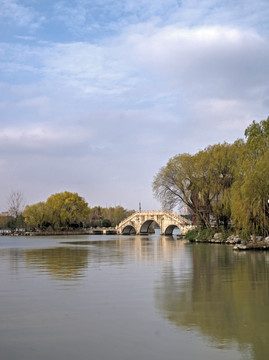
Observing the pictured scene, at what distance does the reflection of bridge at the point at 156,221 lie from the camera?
2761 inches

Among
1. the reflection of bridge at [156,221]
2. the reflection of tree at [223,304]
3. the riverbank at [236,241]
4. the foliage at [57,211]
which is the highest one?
the foliage at [57,211]

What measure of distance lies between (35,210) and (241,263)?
236 feet

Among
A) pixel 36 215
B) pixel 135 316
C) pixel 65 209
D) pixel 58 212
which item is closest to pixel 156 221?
pixel 65 209

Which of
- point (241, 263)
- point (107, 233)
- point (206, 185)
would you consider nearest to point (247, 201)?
point (241, 263)

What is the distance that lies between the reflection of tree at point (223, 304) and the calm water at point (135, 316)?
0.02m

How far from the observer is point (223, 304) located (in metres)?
11.8

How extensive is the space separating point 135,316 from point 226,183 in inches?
1299

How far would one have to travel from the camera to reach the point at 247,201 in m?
29.7

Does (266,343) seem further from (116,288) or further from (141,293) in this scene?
(116,288)

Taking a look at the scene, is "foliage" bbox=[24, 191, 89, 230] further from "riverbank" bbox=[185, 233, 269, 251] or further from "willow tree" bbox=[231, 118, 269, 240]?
"willow tree" bbox=[231, 118, 269, 240]

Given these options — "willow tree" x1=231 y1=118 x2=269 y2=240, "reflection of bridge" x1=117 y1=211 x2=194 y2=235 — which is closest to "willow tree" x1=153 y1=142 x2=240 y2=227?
"willow tree" x1=231 y1=118 x2=269 y2=240

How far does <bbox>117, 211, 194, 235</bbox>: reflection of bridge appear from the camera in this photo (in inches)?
2761

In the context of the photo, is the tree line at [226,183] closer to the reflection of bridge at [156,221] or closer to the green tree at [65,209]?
the reflection of bridge at [156,221]

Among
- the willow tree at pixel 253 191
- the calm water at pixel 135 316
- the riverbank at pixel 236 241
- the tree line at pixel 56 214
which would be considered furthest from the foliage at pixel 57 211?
the calm water at pixel 135 316
